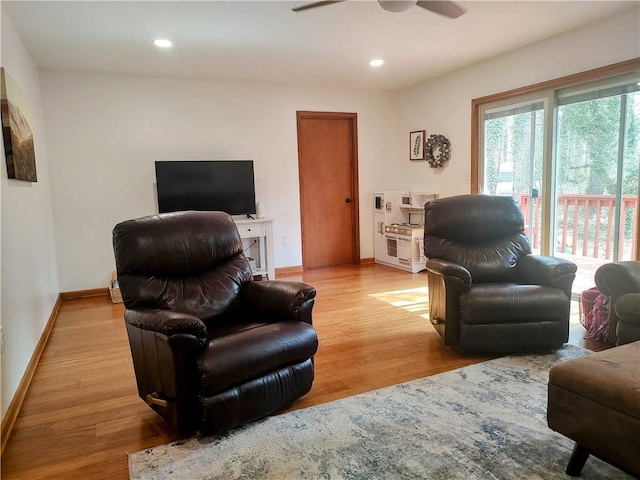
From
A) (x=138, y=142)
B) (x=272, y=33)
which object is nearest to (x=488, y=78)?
(x=272, y=33)

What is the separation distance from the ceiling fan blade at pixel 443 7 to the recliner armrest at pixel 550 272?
5.84ft

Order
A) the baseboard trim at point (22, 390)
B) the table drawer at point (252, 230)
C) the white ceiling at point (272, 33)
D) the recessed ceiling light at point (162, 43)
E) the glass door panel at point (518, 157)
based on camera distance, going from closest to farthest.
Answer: the baseboard trim at point (22, 390) < the white ceiling at point (272, 33) < the recessed ceiling light at point (162, 43) < the glass door panel at point (518, 157) < the table drawer at point (252, 230)

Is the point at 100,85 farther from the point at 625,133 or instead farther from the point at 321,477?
the point at 625,133

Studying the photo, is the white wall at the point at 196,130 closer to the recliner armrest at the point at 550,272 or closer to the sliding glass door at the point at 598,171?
the sliding glass door at the point at 598,171

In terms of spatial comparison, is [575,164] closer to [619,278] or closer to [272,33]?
[619,278]

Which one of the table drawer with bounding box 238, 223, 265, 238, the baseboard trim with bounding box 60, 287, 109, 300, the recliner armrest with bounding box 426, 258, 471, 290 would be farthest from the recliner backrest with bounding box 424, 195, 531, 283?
the baseboard trim with bounding box 60, 287, 109, 300

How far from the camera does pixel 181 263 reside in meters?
2.50

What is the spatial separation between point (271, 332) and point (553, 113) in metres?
3.55

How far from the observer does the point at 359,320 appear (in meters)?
3.72

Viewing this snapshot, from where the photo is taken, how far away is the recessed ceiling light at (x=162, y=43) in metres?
3.73

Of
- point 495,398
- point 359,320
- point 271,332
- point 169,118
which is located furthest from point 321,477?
point 169,118

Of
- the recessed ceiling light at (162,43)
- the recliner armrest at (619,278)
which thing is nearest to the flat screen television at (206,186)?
the recessed ceiling light at (162,43)

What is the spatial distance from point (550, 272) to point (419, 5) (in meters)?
1.93

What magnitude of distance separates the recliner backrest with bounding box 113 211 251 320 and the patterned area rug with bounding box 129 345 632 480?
0.73 m
